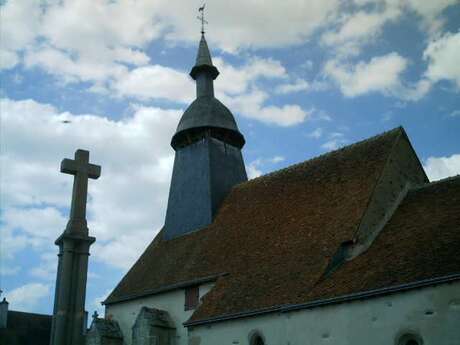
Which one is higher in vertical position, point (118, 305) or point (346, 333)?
point (118, 305)

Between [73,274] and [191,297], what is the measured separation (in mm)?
8190

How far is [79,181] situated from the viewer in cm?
1169

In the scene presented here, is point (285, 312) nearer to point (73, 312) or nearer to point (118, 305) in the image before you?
point (73, 312)

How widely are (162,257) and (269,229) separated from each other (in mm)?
5392

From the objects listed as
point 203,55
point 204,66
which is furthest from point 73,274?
point 203,55

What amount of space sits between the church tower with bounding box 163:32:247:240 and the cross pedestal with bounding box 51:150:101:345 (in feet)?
34.5

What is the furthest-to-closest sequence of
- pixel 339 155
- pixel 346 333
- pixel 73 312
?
pixel 339 155 < pixel 346 333 < pixel 73 312

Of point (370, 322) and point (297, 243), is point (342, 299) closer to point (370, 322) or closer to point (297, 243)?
point (370, 322)

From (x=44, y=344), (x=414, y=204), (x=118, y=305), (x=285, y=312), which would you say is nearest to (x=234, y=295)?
(x=285, y=312)

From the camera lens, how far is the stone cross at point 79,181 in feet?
36.8

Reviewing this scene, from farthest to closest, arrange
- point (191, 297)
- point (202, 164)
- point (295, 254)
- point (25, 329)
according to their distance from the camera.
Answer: point (25, 329) < point (202, 164) < point (191, 297) < point (295, 254)

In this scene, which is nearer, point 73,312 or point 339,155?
point 73,312

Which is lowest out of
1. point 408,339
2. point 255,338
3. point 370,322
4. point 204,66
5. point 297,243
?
point 408,339

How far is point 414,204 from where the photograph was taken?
16062 mm
